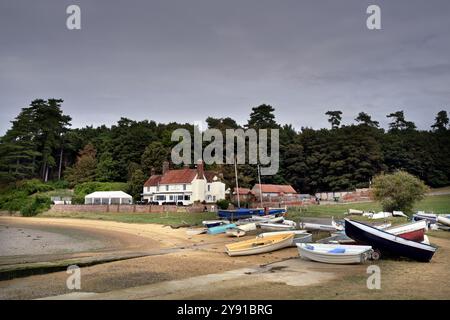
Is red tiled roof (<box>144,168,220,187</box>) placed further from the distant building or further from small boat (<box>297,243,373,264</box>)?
small boat (<box>297,243,373,264</box>)

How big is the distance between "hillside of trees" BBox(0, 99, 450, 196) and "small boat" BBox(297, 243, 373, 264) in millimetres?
61333

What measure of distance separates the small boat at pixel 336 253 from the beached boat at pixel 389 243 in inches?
34.1

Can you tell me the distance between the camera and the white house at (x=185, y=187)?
7200 centimetres

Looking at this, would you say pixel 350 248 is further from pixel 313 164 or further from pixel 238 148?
pixel 313 164

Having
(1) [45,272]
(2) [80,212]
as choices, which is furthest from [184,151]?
(1) [45,272]

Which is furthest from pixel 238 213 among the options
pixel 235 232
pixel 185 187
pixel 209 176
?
pixel 209 176

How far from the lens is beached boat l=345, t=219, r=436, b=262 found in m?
20.6

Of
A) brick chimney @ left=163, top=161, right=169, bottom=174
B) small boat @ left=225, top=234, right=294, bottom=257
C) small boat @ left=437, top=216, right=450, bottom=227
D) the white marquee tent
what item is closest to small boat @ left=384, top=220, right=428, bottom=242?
small boat @ left=225, top=234, right=294, bottom=257

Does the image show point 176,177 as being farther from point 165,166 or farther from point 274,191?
point 274,191

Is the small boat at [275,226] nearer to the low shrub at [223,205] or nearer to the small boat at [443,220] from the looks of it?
the small boat at [443,220]

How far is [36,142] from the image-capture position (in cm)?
9562

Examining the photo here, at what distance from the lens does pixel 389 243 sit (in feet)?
69.6

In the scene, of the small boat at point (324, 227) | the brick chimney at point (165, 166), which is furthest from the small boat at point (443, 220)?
the brick chimney at point (165, 166)

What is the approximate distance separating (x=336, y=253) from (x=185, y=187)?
5377 cm
